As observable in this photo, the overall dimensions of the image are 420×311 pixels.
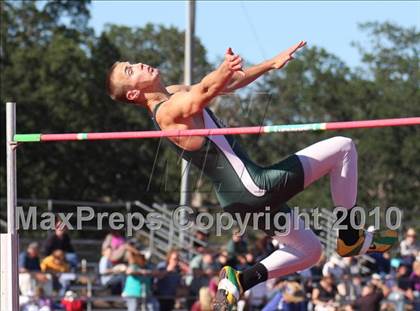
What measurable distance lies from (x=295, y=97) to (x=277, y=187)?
1560 inches

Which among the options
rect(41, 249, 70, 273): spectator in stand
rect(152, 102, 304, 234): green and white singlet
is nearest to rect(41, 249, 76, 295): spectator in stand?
rect(41, 249, 70, 273): spectator in stand

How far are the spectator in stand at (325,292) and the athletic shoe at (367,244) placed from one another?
208 inches

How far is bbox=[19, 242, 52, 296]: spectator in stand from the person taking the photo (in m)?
12.6

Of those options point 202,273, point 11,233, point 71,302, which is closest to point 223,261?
point 202,273

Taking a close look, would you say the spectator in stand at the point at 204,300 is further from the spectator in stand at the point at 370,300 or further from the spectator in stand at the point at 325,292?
the spectator in stand at the point at 370,300

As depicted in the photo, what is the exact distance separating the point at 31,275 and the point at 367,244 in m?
6.14

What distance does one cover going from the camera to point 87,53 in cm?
3778

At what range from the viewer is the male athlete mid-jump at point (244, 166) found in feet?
22.6

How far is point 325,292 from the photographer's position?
13594 millimetres

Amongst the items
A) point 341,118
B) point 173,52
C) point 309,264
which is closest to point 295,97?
point 341,118

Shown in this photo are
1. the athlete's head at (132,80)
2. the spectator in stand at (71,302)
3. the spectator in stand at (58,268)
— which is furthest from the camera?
the spectator in stand at (58,268)

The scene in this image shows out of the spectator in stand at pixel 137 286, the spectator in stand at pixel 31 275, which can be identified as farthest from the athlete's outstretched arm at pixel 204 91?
the spectator in stand at pixel 31 275

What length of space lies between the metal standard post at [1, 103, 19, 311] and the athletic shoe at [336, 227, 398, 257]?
2.17m

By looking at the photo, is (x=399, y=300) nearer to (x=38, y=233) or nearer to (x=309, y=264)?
(x=309, y=264)
